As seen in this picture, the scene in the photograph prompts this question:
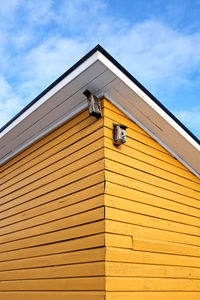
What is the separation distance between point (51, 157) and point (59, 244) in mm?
1401

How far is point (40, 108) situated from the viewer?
490 centimetres

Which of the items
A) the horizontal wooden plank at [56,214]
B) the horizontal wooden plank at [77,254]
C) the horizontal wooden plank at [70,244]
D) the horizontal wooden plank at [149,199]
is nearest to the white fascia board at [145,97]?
the horizontal wooden plank at [149,199]

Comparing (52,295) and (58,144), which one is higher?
(58,144)

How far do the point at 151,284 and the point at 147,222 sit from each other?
793 millimetres

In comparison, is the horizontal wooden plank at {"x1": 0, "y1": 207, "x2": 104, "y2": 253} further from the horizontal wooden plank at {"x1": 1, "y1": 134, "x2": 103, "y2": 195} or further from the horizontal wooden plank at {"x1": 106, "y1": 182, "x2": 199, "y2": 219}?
the horizontal wooden plank at {"x1": 1, "y1": 134, "x2": 103, "y2": 195}

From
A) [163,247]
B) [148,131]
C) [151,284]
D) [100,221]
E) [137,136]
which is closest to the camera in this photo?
[100,221]

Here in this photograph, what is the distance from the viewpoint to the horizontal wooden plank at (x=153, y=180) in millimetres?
4258

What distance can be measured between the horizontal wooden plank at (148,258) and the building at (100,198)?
1 centimetres

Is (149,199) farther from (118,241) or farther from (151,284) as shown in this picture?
(151,284)

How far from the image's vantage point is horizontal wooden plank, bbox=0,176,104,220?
13.5ft

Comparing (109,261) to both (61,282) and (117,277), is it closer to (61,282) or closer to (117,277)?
(117,277)

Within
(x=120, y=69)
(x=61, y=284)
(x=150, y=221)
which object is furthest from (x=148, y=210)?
(x=120, y=69)

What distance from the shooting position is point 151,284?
13.9 feet

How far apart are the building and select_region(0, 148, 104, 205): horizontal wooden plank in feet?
0.05
